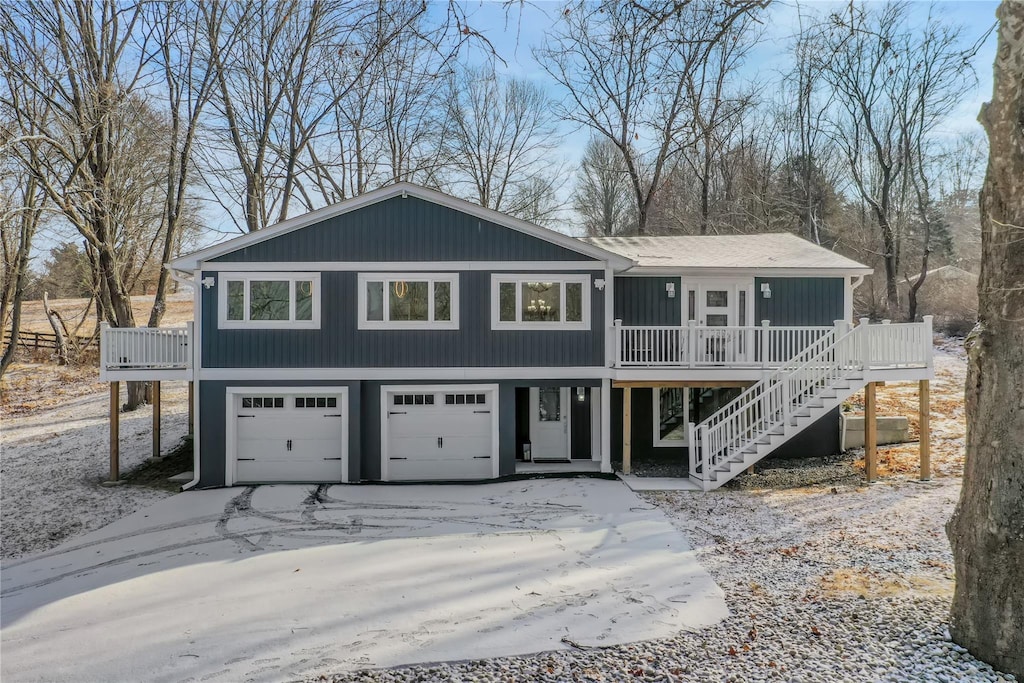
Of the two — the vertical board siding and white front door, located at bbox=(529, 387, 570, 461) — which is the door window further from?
the vertical board siding

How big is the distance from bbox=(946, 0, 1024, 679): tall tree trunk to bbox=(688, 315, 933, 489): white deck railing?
5300 mm

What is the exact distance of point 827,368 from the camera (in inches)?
421

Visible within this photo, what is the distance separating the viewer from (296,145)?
22.0 m

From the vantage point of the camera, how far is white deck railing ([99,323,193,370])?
1144cm

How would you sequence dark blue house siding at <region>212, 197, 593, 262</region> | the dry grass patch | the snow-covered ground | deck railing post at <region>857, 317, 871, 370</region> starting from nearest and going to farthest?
the dry grass patch
the snow-covered ground
deck railing post at <region>857, 317, 871, 370</region>
dark blue house siding at <region>212, 197, 593, 262</region>

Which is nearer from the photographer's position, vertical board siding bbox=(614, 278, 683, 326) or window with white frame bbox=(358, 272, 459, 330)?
window with white frame bbox=(358, 272, 459, 330)

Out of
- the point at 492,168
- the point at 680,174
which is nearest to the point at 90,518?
the point at 492,168

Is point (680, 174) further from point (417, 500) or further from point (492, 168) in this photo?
point (417, 500)

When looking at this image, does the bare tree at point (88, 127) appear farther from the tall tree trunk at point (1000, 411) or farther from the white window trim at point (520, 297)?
the tall tree trunk at point (1000, 411)

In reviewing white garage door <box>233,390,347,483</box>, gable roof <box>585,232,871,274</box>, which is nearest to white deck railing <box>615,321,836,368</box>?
gable roof <box>585,232,871,274</box>

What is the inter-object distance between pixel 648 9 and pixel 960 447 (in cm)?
1161

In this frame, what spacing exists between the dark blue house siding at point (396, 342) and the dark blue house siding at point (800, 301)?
385 cm

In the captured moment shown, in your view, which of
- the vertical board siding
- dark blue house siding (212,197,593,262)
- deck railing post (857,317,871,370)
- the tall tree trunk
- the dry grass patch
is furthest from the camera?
the vertical board siding

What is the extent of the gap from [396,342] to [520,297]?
2.63m
